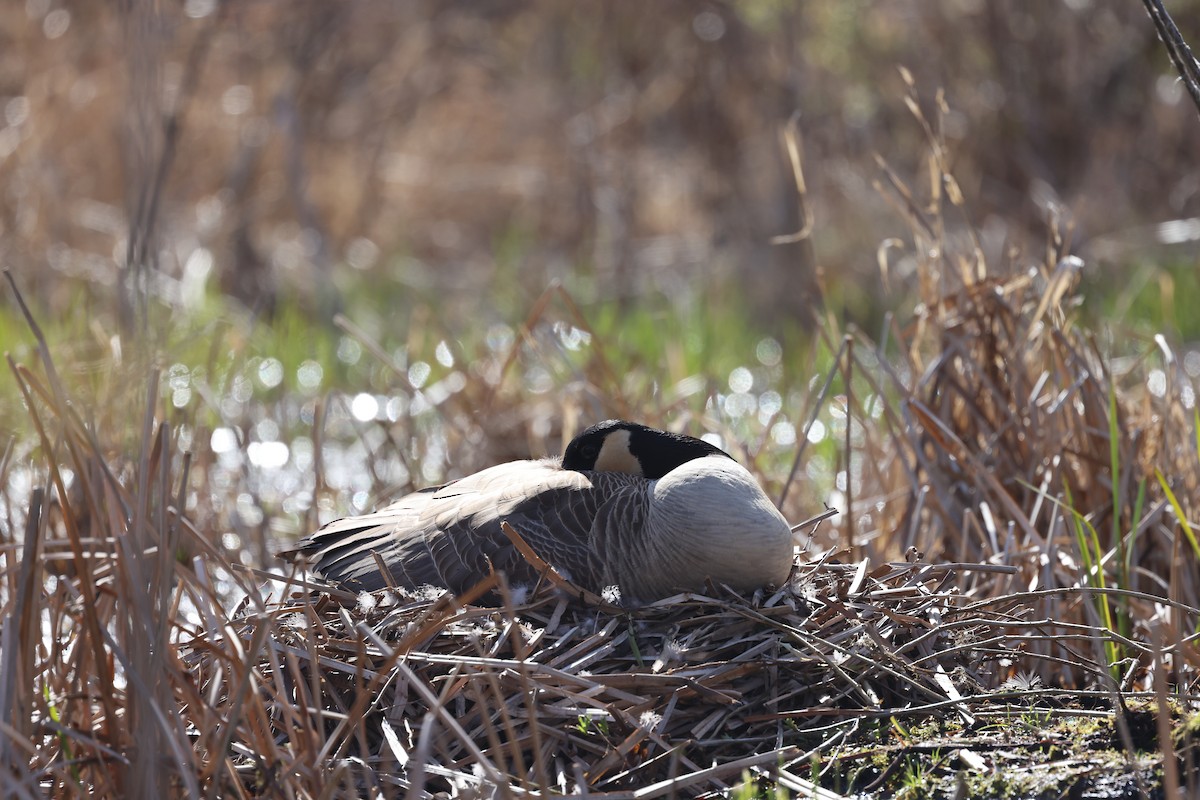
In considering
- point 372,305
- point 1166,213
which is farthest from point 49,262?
point 1166,213

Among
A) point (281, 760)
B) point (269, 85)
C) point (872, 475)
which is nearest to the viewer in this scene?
point (281, 760)

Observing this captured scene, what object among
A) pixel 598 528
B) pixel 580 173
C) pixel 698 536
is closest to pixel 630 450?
pixel 598 528

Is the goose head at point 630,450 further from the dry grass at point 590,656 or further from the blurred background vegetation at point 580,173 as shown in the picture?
the blurred background vegetation at point 580,173

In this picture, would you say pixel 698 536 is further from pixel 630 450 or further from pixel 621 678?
pixel 630 450

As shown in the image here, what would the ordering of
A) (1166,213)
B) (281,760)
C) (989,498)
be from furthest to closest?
(1166,213), (989,498), (281,760)

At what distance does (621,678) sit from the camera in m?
2.49

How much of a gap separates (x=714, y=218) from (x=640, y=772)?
7828 millimetres

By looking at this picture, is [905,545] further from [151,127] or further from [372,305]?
[372,305]

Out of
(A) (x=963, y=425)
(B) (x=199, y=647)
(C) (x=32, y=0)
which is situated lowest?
(A) (x=963, y=425)

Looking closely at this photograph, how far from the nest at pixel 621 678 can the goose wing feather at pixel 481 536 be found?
0.11 meters

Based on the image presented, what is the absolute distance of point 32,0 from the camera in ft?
30.3

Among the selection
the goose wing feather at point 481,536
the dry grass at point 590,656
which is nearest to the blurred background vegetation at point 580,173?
the dry grass at point 590,656

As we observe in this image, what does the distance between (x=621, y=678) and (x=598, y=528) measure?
19.0 inches

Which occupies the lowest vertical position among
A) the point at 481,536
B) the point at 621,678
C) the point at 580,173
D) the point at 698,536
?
the point at 621,678
